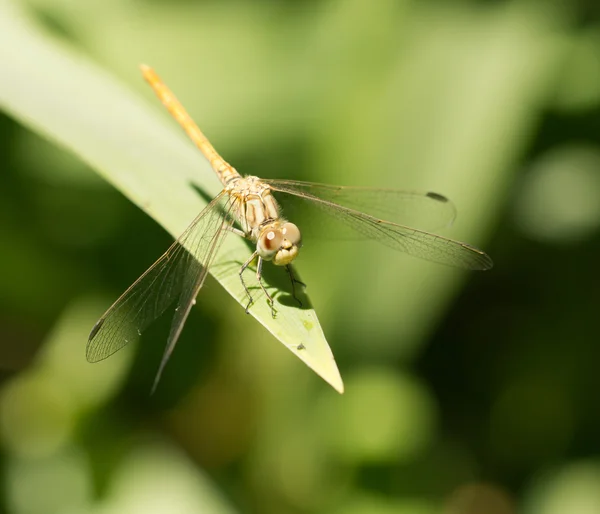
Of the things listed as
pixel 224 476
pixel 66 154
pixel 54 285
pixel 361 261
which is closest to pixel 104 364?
pixel 54 285

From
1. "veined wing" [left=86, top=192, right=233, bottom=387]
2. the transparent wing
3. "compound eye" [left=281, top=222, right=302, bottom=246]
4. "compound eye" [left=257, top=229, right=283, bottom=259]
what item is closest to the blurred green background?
the transparent wing

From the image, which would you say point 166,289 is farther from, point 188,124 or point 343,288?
point 188,124

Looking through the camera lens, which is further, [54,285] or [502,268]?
[502,268]

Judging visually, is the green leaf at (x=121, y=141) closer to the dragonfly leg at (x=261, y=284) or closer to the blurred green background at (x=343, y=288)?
the dragonfly leg at (x=261, y=284)

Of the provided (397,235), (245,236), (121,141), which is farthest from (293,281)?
(121,141)

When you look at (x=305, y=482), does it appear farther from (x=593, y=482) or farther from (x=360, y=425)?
(x=593, y=482)
